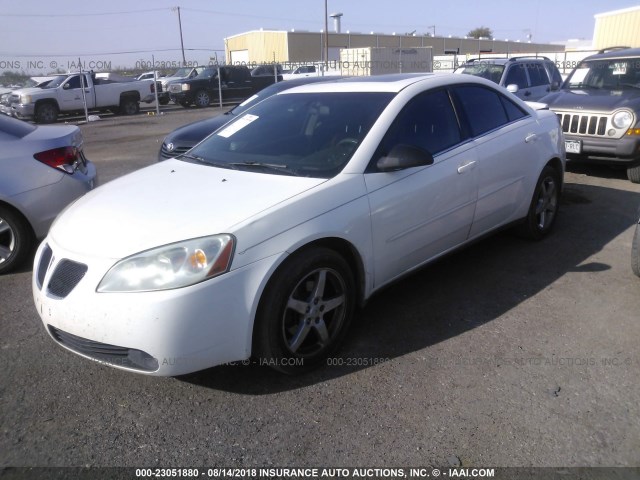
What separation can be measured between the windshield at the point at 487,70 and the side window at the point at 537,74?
0.82 metres

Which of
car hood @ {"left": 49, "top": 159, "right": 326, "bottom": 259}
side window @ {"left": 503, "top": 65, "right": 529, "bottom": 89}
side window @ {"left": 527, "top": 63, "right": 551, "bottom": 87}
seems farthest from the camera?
side window @ {"left": 527, "top": 63, "right": 551, "bottom": 87}

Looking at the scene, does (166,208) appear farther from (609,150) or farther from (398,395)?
(609,150)

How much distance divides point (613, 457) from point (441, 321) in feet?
4.69

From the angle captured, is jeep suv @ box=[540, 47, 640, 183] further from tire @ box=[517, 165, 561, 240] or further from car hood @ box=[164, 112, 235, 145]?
car hood @ box=[164, 112, 235, 145]

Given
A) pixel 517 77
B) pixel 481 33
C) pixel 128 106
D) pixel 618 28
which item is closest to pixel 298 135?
pixel 517 77

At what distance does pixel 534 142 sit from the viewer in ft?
15.8

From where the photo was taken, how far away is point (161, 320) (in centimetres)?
257

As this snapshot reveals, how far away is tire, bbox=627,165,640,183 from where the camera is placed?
24.2 feet

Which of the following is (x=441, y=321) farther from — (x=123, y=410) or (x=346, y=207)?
(x=123, y=410)

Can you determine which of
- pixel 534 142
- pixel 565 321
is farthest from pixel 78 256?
pixel 534 142

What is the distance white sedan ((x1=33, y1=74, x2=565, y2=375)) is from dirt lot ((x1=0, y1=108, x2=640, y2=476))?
0.99 ft

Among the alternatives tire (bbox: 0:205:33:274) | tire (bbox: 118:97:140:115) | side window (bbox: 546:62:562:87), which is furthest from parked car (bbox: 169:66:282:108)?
tire (bbox: 0:205:33:274)

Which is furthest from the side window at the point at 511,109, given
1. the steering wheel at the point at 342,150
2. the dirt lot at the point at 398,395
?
the steering wheel at the point at 342,150

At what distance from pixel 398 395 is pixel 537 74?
11148mm
